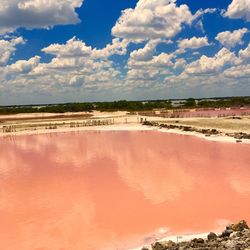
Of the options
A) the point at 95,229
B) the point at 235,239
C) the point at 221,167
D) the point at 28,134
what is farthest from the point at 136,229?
the point at 28,134

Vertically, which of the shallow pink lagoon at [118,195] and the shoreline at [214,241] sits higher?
the shoreline at [214,241]

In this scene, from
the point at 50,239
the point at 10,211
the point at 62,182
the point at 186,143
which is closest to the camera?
the point at 50,239

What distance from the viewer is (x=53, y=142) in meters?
42.4

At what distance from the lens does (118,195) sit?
1853cm

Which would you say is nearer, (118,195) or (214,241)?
(214,241)

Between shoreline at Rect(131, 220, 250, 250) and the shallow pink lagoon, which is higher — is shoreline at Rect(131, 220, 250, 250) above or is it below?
above

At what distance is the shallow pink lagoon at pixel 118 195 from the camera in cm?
1357

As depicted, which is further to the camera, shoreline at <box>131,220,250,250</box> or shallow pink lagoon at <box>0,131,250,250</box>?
shallow pink lagoon at <box>0,131,250,250</box>

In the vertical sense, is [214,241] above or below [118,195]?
above

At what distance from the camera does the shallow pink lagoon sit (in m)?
13.6

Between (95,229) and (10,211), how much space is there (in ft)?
14.7

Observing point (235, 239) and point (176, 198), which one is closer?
point (235, 239)

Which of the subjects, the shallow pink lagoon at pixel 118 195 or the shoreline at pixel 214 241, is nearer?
the shoreline at pixel 214 241

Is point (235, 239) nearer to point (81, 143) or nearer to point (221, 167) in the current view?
point (221, 167)
